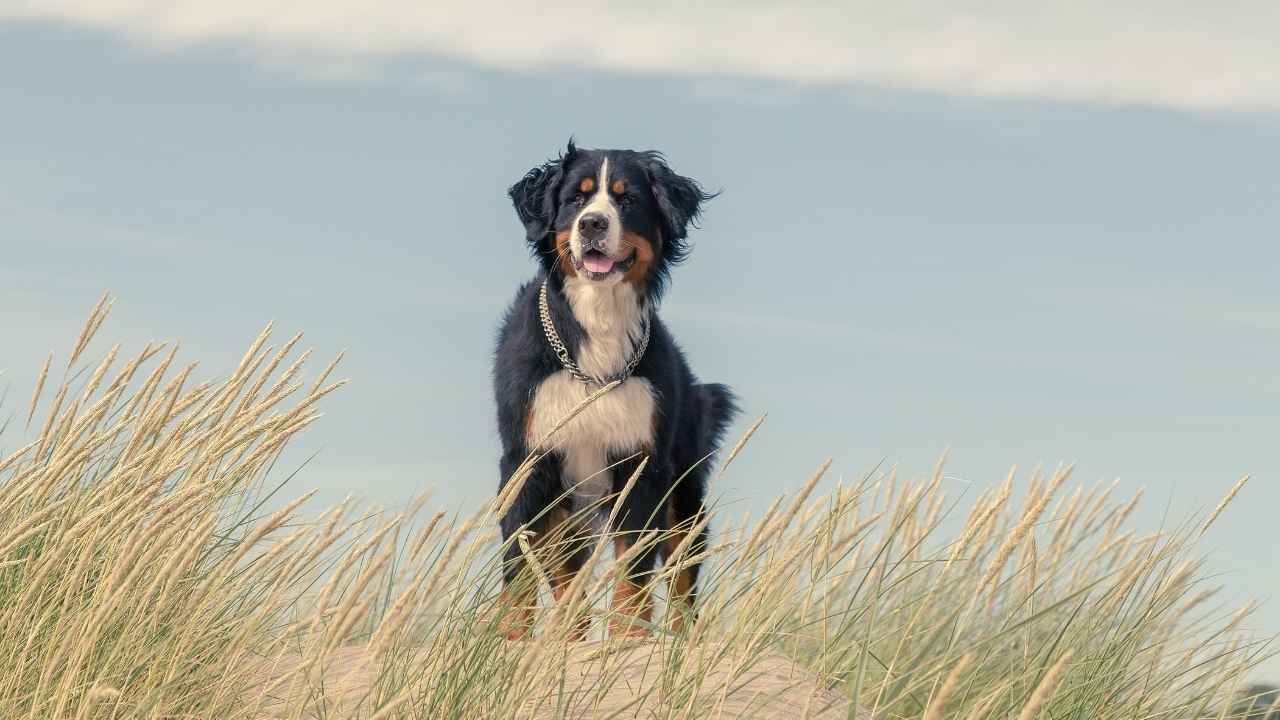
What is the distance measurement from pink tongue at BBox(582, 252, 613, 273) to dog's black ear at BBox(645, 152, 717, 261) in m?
0.44

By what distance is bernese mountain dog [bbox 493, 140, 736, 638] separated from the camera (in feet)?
16.6

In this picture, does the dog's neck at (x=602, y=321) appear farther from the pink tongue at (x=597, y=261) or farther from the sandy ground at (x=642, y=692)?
the sandy ground at (x=642, y=692)

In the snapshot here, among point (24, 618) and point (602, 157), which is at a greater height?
point (602, 157)

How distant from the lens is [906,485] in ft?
15.3

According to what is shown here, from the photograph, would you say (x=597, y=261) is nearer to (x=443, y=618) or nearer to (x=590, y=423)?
(x=590, y=423)

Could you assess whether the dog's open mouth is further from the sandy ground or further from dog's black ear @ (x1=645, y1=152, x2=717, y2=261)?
the sandy ground

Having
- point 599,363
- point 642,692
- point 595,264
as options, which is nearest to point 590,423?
point 599,363


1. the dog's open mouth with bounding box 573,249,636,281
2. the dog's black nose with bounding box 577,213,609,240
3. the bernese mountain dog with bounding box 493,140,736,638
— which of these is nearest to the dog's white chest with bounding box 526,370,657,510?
the bernese mountain dog with bounding box 493,140,736,638

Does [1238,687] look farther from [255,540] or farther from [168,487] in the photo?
[168,487]

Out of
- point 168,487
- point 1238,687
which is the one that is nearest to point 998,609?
point 1238,687

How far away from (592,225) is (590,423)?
795mm

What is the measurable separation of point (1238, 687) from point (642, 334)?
2558mm

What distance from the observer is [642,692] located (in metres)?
3.46

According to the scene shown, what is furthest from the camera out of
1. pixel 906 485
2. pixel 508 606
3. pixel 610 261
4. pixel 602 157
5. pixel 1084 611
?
pixel 602 157
